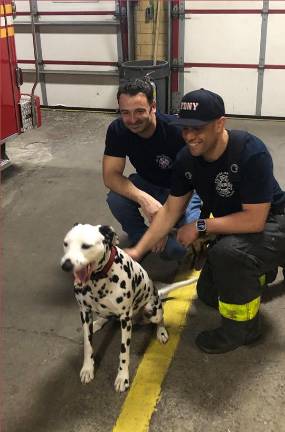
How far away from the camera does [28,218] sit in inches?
173

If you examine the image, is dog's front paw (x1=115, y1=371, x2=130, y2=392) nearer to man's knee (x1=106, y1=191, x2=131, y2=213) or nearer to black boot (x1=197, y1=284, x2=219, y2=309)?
black boot (x1=197, y1=284, x2=219, y2=309)

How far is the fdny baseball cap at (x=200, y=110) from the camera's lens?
230 centimetres

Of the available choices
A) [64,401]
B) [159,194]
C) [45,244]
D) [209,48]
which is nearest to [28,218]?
[45,244]

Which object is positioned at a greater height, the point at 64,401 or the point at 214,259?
the point at 214,259

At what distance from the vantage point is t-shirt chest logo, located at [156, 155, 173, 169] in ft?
10.6

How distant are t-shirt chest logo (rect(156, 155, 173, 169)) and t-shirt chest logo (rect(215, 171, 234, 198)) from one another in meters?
0.76

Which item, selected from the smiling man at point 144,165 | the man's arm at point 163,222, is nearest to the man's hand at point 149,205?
the smiling man at point 144,165

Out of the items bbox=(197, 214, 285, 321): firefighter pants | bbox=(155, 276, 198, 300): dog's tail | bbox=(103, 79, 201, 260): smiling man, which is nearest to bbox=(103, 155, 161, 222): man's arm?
bbox=(103, 79, 201, 260): smiling man

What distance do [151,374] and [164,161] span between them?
1.44m

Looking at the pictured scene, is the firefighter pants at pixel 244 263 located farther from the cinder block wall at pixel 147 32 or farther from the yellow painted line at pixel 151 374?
the cinder block wall at pixel 147 32

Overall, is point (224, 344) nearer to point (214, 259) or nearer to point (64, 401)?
point (214, 259)

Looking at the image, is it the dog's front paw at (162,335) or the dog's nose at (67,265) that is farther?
the dog's front paw at (162,335)

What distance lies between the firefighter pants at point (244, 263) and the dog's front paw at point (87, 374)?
791 mm

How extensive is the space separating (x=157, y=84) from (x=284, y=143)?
214cm
